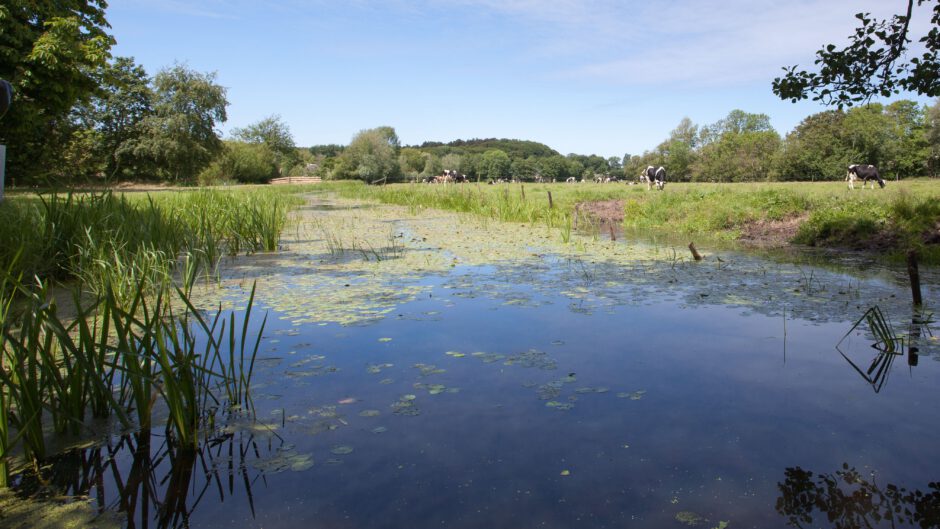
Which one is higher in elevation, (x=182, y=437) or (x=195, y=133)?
(x=195, y=133)

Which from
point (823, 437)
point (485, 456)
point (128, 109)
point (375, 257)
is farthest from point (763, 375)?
point (128, 109)

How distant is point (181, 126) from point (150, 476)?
43778 mm

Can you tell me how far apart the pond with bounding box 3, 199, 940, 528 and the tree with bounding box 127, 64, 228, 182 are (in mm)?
40341

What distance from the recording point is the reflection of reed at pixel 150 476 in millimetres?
2127

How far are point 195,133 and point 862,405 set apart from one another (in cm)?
4642

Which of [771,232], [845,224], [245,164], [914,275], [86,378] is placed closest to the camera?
[86,378]

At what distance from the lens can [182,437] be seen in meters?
2.47

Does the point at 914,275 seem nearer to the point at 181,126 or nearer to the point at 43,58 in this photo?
the point at 43,58

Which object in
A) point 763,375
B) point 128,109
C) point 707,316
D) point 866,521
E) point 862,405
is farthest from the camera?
point 128,109

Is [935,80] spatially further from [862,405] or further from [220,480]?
[220,480]

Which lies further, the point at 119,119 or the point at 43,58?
the point at 119,119

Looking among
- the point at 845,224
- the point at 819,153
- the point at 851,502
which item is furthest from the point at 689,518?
the point at 819,153

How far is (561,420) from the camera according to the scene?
9.37 ft

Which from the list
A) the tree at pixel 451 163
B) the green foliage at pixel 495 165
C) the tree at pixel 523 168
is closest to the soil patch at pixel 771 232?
the tree at pixel 451 163
